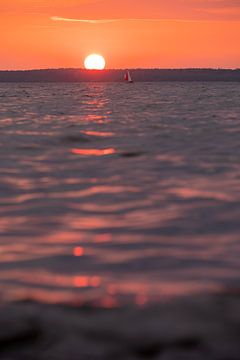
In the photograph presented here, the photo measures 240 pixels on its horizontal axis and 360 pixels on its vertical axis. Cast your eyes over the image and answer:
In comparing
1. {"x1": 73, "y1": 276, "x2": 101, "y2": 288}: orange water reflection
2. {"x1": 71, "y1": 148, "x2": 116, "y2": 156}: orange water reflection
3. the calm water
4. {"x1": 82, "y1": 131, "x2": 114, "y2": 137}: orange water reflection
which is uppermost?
{"x1": 73, "y1": 276, "x2": 101, "y2": 288}: orange water reflection

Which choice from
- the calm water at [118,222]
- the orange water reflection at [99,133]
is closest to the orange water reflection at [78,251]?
the calm water at [118,222]

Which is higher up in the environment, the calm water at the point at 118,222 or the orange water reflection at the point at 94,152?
the calm water at the point at 118,222

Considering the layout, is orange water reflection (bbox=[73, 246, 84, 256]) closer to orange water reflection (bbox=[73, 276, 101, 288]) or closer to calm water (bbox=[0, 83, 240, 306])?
calm water (bbox=[0, 83, 240, 306])

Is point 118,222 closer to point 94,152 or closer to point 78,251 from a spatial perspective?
point 78,251

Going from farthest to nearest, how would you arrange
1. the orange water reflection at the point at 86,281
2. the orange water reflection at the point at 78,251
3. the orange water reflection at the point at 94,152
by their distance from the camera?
the orange water reflection at the point at 94,152, the orange water reflection at the point at 78,251, the orange water reflection at the point at 86,281

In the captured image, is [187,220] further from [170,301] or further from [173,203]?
[170,301]

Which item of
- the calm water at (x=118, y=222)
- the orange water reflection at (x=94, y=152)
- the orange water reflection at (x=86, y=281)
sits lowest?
the orange water reflection at (x=94, y=152)

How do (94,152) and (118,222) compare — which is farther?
(94,152)

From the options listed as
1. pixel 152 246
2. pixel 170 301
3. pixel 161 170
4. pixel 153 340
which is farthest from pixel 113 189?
pixel 153 340

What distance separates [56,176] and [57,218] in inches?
162

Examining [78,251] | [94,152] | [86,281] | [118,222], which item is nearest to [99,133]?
[94,152]

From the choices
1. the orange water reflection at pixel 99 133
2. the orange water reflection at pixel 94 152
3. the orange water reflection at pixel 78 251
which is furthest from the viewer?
the orange water reflection at pixel 99 133

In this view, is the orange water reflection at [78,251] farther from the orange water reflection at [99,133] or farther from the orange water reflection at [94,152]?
the orange water reflection at [99,133]

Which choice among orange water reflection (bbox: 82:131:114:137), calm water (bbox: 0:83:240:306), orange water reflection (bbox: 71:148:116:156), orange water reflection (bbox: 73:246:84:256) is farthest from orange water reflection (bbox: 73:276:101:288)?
orange water reflection (bbox: 82:131:114:137)
